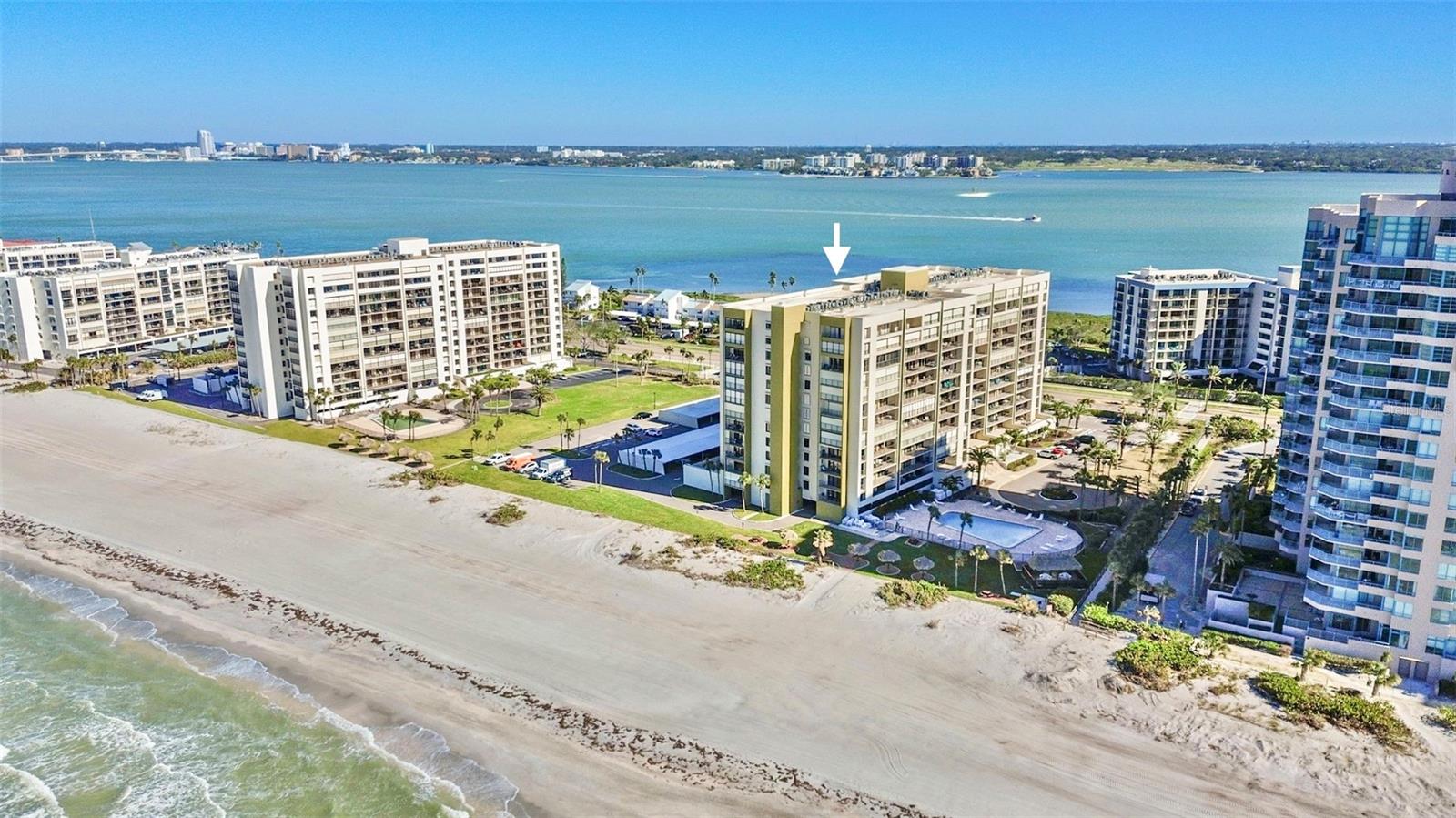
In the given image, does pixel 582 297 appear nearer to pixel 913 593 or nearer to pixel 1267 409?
pixel 1267 409

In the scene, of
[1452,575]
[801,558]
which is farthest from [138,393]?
[1452,575]

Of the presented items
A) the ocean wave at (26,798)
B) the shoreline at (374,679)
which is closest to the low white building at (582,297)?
the shoreline at (374,679)

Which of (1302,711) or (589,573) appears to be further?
(589,573)

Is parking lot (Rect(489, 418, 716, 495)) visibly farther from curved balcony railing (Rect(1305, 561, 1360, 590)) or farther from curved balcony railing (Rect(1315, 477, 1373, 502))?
curved balcony railing (Rect(1315, 477, 1373, 502))

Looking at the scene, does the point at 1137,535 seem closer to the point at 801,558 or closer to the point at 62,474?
the point at 801,558

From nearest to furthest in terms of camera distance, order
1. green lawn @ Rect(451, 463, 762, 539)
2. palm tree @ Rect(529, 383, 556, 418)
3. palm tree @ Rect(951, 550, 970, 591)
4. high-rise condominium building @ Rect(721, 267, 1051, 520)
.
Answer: palm tree @ Rect(951, 550, 970, 591) < high-rise condominium building @ Rect(721, 267, 1051, 520) < green lawn @ Rect(451, 463, 762, 539) < palm tree @ Rect(529, 383, 556, 418)

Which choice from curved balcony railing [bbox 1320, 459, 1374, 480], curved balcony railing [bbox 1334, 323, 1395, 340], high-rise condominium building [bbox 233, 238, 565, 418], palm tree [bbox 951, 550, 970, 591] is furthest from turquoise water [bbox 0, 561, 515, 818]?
curved balcony railing [bbox 1334, 323, 1395, 340]

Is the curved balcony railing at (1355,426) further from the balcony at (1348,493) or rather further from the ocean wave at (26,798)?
the ocean wave at (26,798)
